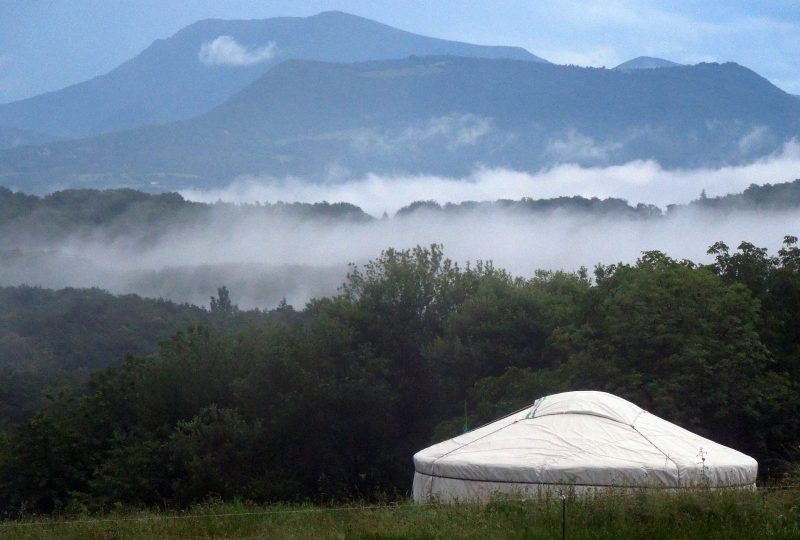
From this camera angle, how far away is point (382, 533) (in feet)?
25.9

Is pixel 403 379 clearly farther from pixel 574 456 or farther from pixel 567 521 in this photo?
pixel 567 521

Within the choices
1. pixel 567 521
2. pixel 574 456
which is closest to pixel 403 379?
pixel 574 456

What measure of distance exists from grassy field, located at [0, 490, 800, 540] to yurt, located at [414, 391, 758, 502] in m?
1.53

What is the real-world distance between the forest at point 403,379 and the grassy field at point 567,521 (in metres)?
9.07

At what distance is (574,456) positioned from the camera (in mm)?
11039

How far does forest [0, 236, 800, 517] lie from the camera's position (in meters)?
19.8

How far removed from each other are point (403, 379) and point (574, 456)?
15.9 metres

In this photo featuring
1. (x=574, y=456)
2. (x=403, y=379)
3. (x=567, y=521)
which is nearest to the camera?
(x=567, y=521)

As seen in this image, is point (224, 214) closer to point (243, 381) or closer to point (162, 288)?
point (162, 288)

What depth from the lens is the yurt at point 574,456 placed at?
35.0 ft

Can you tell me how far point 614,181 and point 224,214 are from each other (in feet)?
244

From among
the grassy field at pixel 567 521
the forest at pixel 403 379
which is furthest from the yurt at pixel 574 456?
the forest at pixel 403 379

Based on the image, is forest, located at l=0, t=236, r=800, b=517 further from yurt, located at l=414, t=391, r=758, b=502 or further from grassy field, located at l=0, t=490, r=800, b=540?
grassy field, located at l=0, t=490, r=800, b=540

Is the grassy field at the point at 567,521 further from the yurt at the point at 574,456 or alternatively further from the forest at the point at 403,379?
the forest at the point at 403,379
